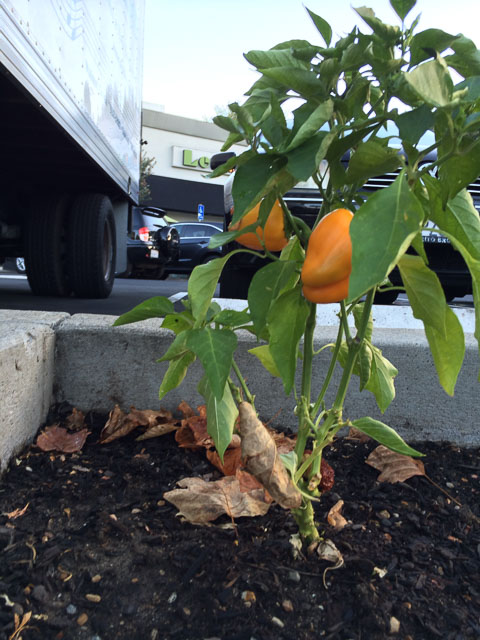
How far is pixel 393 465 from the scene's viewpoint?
5.06ft

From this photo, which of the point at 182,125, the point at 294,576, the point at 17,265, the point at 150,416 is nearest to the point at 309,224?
the point at 150,416

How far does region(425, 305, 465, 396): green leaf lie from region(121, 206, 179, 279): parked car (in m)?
9.72

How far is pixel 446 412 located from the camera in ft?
6.08

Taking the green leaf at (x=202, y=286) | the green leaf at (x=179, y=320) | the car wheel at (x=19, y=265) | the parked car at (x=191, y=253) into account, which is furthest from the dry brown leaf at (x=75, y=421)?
the parked car at (x=191, y=253)

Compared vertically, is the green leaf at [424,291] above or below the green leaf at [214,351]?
above

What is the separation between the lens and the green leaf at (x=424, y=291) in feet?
2.92

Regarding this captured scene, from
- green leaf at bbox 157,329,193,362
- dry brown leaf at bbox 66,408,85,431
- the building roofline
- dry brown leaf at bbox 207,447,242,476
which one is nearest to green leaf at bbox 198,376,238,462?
green leaf at bbox 157,329,193,362

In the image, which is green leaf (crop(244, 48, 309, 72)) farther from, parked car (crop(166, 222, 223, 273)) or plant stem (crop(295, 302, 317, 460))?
parked car (crop(166, 222, 223, 273))

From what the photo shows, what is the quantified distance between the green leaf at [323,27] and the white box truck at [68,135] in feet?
7.07

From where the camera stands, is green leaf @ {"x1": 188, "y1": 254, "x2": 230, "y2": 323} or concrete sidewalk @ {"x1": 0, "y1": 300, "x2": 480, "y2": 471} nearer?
green leaf @ {"x1": 188, "y1": 254, "x2": 230, "y2": 323}

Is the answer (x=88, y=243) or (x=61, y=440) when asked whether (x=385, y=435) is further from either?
Result: (x=88, y=243)

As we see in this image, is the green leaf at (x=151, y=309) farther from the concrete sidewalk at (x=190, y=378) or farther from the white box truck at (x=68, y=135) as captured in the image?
the white box truck at (x=68, y=135)

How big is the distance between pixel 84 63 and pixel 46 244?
6.46 feet

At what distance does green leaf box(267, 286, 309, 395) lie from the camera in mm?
978
